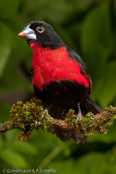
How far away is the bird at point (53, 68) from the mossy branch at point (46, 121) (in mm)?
45

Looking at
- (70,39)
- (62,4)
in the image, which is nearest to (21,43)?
(70,39)

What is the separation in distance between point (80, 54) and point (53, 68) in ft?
4.60

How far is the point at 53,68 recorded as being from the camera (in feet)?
6.04

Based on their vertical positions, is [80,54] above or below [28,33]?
below

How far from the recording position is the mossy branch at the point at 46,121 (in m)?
1.79

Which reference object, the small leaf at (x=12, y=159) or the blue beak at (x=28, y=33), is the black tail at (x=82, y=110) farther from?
the small leaf at (x=12, y=159)

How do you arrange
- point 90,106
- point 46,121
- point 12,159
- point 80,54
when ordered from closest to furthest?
point 46,121
point 90,106
point 12,159
point 80,54

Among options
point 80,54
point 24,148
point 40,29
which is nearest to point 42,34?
point 40,29

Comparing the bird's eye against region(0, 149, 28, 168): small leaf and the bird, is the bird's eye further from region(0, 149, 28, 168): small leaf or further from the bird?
region(0, 149, 28, 168): small leaf

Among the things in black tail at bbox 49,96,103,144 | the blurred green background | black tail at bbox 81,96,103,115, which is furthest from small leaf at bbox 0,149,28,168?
black tail at bbox 81,96,103,115

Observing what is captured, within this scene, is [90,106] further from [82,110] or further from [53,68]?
[53,68]

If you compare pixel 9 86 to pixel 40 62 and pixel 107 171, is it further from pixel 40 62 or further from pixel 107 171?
pixel 40 62

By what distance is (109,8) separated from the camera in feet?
11.0

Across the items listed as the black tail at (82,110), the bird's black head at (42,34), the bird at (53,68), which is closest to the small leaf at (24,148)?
the black tail at (82,110)
